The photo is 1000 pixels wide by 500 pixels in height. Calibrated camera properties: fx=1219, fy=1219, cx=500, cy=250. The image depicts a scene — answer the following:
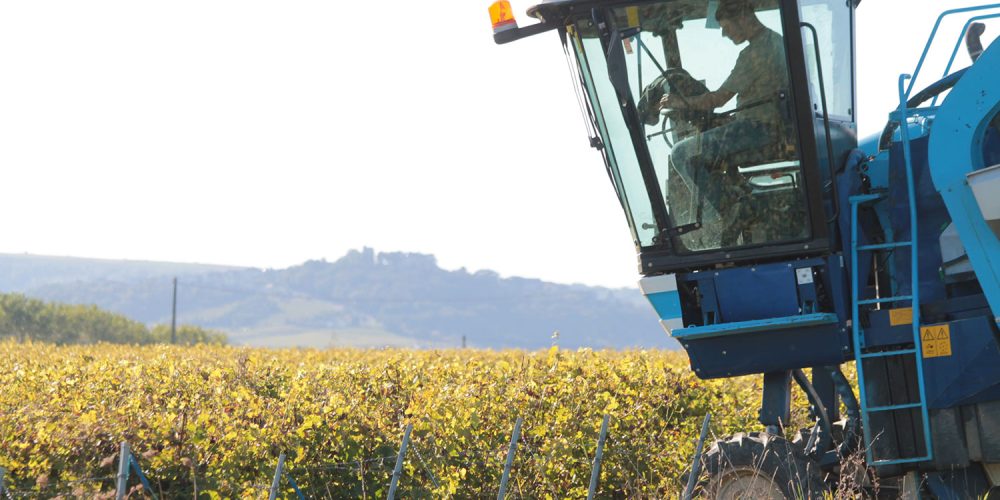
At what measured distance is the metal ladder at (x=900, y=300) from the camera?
6293 millimetres

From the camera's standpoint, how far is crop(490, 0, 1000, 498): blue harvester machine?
624cm

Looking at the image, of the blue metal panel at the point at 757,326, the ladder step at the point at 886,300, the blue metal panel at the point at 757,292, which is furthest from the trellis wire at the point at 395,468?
the ladder step at the point at 886,300

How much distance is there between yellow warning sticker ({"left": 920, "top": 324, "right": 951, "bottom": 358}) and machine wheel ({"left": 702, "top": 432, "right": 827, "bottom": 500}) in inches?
34.5

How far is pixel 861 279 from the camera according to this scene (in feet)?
21.8

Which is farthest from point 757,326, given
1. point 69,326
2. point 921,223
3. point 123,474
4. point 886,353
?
point 69,326

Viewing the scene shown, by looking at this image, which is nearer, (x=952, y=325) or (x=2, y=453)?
(x=952, y=325)

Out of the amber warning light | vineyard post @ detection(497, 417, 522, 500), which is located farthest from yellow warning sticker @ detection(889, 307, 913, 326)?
the amber warning light

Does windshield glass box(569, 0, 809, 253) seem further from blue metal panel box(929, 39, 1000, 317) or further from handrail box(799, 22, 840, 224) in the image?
blue metal panel box(929, 39, 1000, 317)

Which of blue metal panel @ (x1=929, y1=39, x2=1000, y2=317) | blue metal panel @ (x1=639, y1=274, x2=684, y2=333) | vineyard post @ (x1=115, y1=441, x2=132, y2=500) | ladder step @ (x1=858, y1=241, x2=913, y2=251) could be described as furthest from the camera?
blue metal panel @ (x1=639, y1=274, x2=684, y2=333)

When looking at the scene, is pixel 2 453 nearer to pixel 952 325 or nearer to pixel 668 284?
pixel 668 284

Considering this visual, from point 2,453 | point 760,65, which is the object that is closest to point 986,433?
point 760,65

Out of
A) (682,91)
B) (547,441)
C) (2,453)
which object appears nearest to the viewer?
(682,91)

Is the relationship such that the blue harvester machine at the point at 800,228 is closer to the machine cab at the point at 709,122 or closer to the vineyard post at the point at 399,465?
the machine cab at the point at 709,122

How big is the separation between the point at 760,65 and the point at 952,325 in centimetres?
166
